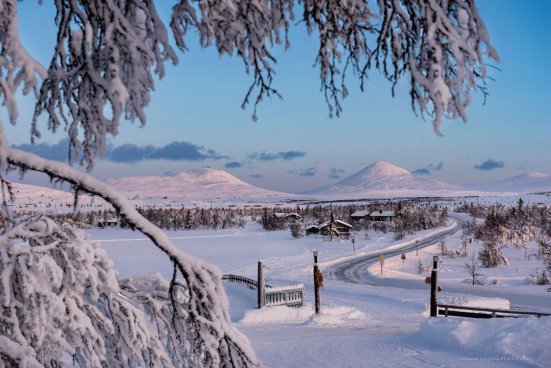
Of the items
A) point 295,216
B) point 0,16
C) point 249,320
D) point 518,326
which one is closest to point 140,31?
point 0,16

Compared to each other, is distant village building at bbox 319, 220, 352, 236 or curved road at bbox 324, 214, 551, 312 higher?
distant village building at bbox 319, 220, 352, 236

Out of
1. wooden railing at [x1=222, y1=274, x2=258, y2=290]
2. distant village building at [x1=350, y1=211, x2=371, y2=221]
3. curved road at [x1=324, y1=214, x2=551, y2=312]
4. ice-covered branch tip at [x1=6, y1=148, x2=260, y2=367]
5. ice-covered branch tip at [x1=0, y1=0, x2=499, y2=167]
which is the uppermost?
ice-covered branch tip at [x1=0, y1=0, x2=499, y2=167]

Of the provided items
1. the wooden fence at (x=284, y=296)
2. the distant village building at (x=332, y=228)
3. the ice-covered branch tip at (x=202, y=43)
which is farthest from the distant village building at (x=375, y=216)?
the ice-covered branch tip at (x=202, y=43)

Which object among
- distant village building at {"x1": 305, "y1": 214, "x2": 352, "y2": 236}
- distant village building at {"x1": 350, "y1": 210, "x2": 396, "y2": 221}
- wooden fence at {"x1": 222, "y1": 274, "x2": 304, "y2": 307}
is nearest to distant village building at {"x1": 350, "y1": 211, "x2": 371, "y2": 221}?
distant village building at {"x1": 350, "y1": 210, "x2": 396, "y2": 221}

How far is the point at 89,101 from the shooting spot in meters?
2.81

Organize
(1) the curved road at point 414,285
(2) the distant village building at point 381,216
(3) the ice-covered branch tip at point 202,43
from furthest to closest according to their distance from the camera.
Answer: (2) the distant village building at point 381,216 → (1) the curved road at point 414,285 → (3) the ice-covered branch tip at point 202,43

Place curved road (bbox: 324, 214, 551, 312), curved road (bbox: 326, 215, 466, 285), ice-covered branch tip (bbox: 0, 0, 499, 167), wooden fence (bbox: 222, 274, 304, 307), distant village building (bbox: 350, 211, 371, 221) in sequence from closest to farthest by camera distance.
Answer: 1. ice-covered branch tip (bbox: 0, 0, 499, 167)
2. wooden fence (bbox: 222, 274, 304, 307)
3. curved road (bbox: 324, 214, 551, 312)
4. curved road (bbox: 326, 215, 466, 285)
5. distant village building (bbox: 350, 211, 371, 221)

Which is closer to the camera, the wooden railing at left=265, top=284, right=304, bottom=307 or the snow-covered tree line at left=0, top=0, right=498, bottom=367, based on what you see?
the snow-covered tree line at left=0, top=0, right=498, bottom=367

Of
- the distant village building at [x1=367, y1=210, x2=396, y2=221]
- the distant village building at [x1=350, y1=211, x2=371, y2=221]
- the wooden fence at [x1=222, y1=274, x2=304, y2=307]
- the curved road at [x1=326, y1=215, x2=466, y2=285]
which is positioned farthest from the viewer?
the distant village building at [x1=350, y1=211, x2=371, y2=221]

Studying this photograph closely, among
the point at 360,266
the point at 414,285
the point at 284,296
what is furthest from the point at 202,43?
the point at 360,266

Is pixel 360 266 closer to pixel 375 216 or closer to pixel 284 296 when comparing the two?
pixel 284 296

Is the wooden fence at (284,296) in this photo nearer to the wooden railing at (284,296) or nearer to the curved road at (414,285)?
the wooden railing at (284,296)

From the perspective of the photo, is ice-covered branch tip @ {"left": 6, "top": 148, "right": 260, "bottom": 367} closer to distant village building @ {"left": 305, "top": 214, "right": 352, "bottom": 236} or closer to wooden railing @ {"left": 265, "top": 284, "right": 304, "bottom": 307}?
wooden railing @ {"left": 265, "top": 284, "right": 304, "bottom": 307}

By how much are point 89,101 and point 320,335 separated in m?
12.9
